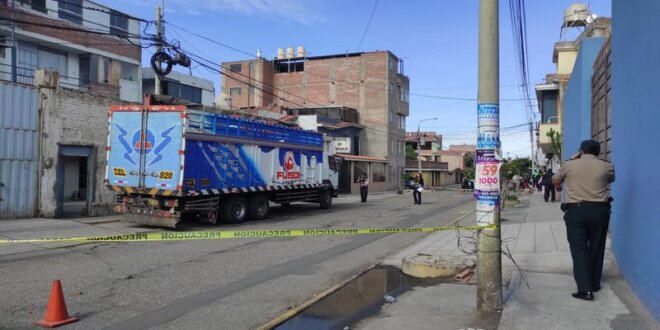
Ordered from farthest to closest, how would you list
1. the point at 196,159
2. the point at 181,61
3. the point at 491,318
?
the point at 181,61 < the point at 196,159 < the point at 491,318

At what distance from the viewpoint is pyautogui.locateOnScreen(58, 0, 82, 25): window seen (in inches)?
1135

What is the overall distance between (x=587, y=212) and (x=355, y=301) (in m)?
2.91

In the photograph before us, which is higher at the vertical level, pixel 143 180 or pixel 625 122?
pixel 625 122

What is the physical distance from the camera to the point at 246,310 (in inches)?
247

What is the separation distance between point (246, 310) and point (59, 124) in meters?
12.9

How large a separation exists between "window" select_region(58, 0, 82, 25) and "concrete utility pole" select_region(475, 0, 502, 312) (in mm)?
28432

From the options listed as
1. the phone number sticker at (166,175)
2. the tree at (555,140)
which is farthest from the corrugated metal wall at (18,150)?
the tree at (555,140)

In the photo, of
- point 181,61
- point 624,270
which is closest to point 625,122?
point 624,270

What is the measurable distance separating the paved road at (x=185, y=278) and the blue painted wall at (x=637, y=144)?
3924 mm

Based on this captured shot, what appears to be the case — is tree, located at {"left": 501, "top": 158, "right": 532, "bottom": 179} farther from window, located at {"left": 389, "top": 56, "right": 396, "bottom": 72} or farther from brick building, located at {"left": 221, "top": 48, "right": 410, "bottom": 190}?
window, located at {"left": 389, "top": 56, "right": 396, "bottom": 72}

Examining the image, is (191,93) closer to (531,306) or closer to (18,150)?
(18,150)

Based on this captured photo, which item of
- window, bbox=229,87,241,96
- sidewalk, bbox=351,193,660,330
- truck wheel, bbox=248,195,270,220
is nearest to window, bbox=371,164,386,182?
window, bbox=229,87,241,96

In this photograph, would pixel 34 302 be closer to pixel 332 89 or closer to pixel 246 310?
pixel 246 310

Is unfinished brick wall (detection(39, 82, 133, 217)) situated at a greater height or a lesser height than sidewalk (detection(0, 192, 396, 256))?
greater
